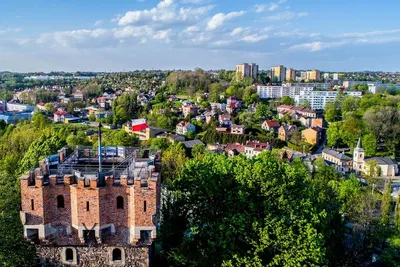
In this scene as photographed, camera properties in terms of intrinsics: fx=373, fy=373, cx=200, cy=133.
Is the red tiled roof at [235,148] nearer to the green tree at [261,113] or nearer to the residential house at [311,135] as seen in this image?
the residential house at [311,135]

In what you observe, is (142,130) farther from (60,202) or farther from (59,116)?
(60,202)

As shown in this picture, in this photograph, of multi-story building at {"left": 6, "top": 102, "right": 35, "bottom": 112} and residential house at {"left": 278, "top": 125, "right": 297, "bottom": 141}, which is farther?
multi-story building at {"left": 6, "top": 102, "right": 35, "bottom": 112}

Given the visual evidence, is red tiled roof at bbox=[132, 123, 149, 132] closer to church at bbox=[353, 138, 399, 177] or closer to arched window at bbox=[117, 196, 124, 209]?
church at bbox=[353, 138, 399, 177]

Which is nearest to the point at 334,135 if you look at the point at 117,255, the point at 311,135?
the point at 311,135

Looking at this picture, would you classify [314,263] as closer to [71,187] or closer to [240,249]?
[240,249]

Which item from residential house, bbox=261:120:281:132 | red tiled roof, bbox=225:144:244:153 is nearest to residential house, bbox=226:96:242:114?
residential house, bbox=261:120:281:132

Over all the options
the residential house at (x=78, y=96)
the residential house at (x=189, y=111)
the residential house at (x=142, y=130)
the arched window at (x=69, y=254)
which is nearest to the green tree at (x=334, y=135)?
the residential house at (x=142, y=130)

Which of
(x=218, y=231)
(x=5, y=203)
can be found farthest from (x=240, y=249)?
(x=5, y=203)
